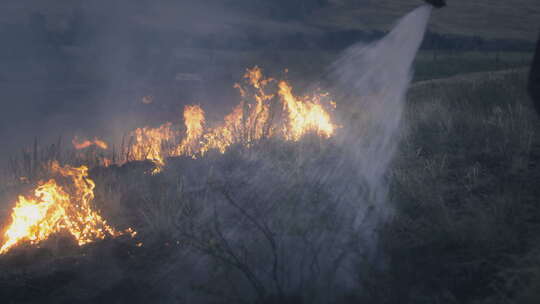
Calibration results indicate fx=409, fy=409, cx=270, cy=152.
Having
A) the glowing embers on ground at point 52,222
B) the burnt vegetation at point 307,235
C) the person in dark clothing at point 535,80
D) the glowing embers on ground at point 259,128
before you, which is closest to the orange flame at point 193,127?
the glowing embers on ground at point 259,128

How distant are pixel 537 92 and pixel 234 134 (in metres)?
4.70

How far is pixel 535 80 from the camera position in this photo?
2859mm

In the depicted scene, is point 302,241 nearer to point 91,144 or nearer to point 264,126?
point 264,126

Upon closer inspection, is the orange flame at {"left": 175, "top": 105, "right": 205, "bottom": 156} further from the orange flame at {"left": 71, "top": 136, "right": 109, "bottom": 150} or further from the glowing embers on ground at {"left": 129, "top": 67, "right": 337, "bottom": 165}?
the orange flame at {"left": 71, "top": 136, "right": 109, "bottom": 150}

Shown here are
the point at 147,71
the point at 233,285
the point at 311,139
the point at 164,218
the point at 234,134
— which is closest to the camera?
the point at 233,285

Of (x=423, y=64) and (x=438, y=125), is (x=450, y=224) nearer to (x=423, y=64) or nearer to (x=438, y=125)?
(x=438, y=125)

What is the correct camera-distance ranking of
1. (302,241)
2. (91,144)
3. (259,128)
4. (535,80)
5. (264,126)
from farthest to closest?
1. (91,144)
2. (259,128)
3. (264,126)
4. (302,241)
5. (535,80)

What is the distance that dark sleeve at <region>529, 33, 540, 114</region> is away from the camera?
282 cm

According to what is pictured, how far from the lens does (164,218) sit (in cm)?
416

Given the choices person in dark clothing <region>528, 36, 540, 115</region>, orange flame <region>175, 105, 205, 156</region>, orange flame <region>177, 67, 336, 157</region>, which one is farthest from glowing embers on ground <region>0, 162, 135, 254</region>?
person in dark clothing <region>528, 36, 540, 115</region>

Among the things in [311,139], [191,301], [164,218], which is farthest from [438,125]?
[191,301]

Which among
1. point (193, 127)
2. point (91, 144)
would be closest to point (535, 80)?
point (193, 127)

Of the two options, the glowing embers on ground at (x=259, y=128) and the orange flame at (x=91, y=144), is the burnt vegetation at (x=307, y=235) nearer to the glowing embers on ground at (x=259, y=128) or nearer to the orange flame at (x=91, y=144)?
the glowing embers on ground at (x=259, y=128)

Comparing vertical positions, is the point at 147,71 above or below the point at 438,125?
above
